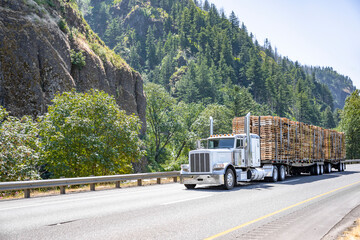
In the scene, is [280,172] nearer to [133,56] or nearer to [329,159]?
[329,159]

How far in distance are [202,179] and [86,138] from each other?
9928mm

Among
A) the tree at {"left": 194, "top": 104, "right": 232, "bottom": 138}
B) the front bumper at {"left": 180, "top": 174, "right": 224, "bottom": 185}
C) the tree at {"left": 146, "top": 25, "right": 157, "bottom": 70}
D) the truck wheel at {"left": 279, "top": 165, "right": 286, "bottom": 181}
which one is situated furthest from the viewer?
the tree at {"left": 146, "top": 25, "right": 157, "bottom": 70}

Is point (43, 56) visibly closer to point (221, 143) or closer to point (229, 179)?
point (221, 143)

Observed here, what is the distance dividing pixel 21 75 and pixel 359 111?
7299cm

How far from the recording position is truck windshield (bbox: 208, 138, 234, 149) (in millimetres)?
16922

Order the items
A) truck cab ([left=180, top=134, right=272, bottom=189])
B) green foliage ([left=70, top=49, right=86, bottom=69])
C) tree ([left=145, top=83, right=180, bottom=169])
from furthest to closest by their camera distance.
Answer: tree ([left=145, top=83, right=180, bottom=169]) → green foliage ([left=70, top=49, right=86, bottom=69]) → truck cab ([left=180, top=134, right=272, bottom=189])

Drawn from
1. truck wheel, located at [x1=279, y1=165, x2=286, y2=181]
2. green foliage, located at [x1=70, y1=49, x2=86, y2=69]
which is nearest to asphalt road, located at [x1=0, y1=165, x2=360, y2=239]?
truck wheel, located at [x1=279, y1=165, x2=286, y2=181]

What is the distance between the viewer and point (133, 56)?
173500mm

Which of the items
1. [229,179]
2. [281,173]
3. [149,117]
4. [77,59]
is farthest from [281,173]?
[149,117]

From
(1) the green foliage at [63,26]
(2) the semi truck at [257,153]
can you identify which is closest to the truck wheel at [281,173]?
(2) the semi truck at [257,153]

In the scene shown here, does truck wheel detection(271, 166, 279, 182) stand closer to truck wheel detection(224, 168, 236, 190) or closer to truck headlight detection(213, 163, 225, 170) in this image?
truck wheel detection(224, 168, 236, 190)

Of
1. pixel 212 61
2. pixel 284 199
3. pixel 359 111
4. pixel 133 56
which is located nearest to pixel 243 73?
pixel 212 61

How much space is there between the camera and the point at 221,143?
17062mm

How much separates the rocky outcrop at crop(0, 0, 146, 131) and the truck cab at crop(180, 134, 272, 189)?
51.4ft
